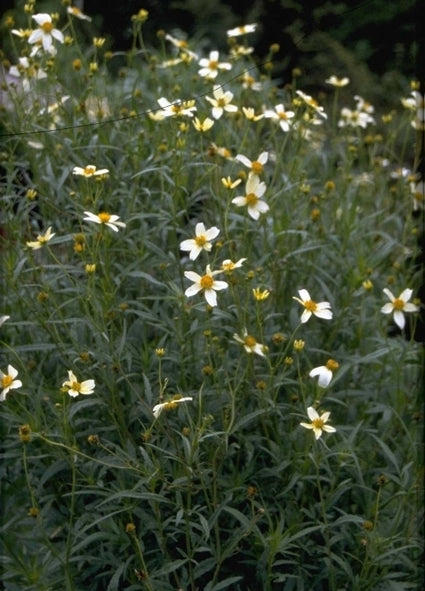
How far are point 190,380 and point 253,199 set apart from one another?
0.48m

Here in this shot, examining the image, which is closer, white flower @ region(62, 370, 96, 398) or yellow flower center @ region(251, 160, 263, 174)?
white flower @ region(62, 370, 96, 398)

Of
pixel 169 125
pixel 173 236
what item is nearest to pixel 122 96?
pixel 169 125

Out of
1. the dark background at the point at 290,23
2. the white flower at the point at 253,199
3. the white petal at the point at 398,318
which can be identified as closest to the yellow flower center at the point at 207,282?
the white flower at the point at 253,199

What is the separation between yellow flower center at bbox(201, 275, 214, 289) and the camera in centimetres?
198

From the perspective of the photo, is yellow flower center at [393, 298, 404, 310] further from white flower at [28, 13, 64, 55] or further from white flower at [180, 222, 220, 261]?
white flower at [28, 13, 64, 55]

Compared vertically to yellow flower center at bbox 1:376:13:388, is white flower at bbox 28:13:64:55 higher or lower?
higher

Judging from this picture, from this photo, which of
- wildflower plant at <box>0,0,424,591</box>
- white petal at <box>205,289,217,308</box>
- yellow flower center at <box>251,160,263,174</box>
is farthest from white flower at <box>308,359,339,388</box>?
yellow flower center at <box>251,160,263,174</box>

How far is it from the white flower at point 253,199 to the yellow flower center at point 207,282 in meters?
0.28

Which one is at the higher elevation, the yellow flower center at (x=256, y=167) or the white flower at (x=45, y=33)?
the white flower at (x=45, y=33)

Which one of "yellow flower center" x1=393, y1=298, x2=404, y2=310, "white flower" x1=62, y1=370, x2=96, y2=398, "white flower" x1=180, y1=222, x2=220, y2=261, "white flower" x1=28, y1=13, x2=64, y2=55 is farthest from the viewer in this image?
"white flower" x1=28, y1=13, x2=64, y2=55

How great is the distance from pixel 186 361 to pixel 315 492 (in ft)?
1.49

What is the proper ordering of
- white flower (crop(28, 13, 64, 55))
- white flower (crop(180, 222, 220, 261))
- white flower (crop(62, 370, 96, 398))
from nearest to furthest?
1. white flower (crop(62, 370, 96, 398))
2. white flower (crop(180, 222, 220, 261))
3. white flower (crop(28, 13, 64, 55))

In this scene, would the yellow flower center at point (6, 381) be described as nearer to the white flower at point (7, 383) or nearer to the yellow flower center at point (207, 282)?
the white flower at point (7, 383)

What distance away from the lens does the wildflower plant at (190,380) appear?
79.2 inches
